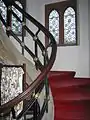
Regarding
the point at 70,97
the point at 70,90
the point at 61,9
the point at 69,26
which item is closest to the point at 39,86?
the point at 70,97

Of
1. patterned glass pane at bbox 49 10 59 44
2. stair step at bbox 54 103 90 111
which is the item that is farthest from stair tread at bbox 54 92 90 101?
patterned glass pane at bbox 49 10 59 44

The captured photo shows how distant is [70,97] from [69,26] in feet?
7.16

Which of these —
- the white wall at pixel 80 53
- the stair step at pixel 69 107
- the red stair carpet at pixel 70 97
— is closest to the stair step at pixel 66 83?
the red stair carpet at pixel 70 97

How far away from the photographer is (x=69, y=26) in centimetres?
575

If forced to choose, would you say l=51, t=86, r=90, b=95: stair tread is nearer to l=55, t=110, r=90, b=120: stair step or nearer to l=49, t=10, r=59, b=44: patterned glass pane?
l=55, t=110, r=90, b=120: stair step

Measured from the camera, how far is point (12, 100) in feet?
7.89

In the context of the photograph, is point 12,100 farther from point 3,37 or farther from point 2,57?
point 3,37

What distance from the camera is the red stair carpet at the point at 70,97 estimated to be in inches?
149

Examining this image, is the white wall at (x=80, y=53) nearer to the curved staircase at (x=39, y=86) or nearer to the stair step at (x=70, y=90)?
the curved staircase at (x=39, y=86)

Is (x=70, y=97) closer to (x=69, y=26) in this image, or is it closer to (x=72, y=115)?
(x=72, y=115)

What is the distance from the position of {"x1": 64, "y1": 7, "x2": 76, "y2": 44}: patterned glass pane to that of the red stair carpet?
138cm

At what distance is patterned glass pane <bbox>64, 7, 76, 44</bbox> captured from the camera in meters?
5.66

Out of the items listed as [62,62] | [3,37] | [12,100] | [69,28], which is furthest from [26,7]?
[12,100]

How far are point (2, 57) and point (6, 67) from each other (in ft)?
1.31
